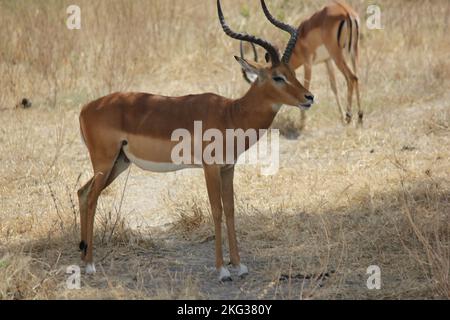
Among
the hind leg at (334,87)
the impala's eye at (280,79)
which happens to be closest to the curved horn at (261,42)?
the impala's eye at (280,79)

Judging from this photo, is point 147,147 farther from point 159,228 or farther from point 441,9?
point 441,9

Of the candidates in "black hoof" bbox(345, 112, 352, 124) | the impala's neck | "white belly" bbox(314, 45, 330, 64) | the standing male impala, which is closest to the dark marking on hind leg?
the standing male impala

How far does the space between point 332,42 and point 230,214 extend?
15.8ft

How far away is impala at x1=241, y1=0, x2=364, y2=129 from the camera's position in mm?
9562

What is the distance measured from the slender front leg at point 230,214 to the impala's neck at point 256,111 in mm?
320

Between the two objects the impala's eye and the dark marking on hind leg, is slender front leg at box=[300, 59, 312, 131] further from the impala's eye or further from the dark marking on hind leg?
the dark marking on hind leg

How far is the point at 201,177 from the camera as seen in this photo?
7.58m

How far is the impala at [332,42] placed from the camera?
956 cm

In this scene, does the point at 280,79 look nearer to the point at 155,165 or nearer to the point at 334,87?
the point at 155,165

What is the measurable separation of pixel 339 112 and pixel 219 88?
157cm

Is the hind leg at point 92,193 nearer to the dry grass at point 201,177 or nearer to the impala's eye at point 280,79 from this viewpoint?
the dry grass at point 201,177

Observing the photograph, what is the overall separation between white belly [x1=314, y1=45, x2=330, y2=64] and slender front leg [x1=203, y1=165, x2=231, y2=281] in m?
4.95

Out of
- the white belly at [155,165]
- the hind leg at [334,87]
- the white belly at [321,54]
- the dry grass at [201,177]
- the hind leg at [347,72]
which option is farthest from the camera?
the white belly at [321,54]

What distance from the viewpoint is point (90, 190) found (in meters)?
5.52
